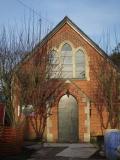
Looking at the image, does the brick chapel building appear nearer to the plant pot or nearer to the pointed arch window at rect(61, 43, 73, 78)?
the pointed arch window at rect(61, 43, 73, 78)

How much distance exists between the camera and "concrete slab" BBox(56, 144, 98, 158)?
81.7 feet

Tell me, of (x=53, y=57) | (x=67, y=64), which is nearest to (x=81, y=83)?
(x=67, y=64)

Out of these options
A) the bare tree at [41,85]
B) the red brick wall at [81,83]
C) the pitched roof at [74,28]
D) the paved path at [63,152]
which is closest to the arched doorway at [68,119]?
the red brick wall at [81,83]

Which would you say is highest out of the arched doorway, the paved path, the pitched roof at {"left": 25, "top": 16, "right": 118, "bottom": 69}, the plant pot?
the pitched roof at {"left": 25, "top": 16, "right": 118, "bottom": 69}

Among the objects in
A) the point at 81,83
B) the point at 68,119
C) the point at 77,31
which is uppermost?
the point at 77,31

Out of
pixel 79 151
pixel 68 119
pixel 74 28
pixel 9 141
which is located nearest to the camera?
pixel 9 141

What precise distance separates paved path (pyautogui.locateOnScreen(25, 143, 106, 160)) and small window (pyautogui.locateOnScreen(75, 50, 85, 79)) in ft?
18.9

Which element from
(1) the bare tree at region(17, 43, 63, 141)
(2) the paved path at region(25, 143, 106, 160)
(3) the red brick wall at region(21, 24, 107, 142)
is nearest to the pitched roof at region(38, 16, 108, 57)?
(3) the red brick wall at region(21, 24, 107, 142)

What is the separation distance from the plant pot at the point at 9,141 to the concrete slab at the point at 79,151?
7.42 ft

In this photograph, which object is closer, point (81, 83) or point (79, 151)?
point (79, 151)

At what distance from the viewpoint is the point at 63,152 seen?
26266mm

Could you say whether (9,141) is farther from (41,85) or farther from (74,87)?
(74,87)

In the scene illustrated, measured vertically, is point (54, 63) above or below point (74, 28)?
below

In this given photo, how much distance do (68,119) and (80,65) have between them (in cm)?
368
